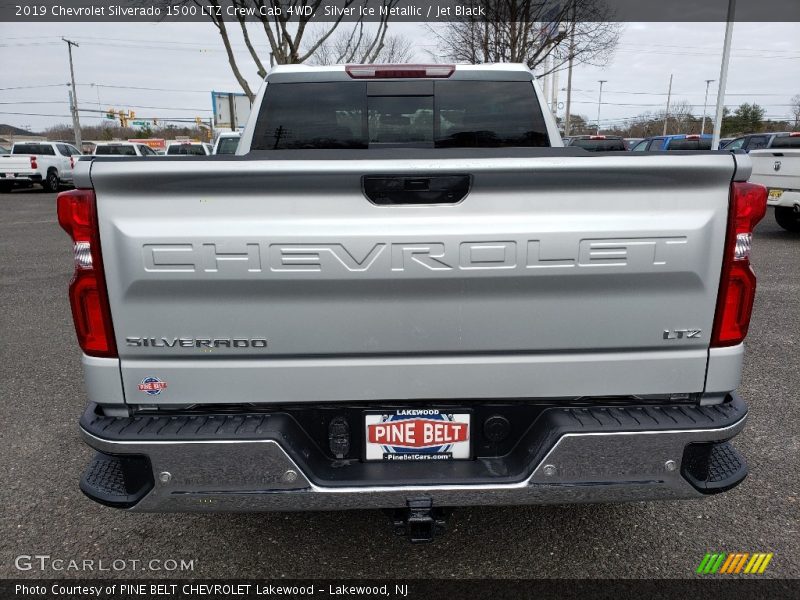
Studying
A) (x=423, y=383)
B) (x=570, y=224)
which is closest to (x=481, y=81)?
(x=570, y=224)

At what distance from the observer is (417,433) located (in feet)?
6.79

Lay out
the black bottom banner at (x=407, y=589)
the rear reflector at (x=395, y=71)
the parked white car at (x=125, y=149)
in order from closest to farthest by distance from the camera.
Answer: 1. the black bottom banner at (x=407, y=589)
2. the rear reflector at (x=395, y=71)
3. the parked white car at (x=125, y=149)

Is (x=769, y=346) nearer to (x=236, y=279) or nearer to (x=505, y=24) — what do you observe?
(x=236, y=279)

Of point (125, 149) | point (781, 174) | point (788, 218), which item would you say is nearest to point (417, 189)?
point (781, 174)

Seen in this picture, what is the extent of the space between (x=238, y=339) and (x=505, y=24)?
23.2 m

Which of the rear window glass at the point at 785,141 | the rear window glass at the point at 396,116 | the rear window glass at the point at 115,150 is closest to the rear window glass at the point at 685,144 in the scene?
the rear window glass at the point at 785,141

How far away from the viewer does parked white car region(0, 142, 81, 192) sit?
22016 millimetres

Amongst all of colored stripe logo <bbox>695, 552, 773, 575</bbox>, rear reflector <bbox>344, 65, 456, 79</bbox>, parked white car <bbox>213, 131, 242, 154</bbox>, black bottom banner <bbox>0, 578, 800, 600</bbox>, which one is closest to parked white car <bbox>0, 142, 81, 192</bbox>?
parked white car <bbox>213, 131, 242, 154</bbox>

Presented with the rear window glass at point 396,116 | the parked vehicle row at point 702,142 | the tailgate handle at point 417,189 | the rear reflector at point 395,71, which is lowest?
the parked vehicle row at point 702,142

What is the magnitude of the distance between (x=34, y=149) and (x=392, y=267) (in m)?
27.1

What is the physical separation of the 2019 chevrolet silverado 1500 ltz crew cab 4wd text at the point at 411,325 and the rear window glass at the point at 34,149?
26.4m

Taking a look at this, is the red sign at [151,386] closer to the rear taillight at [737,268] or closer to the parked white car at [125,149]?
the rear taillight at [737,268]

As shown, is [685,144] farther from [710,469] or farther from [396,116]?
[710,469]

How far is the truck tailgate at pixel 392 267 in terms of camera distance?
1.83 m
